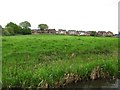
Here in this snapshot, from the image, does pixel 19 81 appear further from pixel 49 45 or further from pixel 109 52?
pixel 109 52

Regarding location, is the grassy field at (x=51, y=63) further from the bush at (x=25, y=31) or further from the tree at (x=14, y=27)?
the bush at (x=25, y=31)

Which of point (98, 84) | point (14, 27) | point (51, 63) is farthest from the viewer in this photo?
point (14, 27)

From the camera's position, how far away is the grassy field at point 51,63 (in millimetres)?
20312

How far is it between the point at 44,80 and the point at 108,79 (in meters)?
6.27

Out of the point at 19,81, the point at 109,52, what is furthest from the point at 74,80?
the point at 109,52

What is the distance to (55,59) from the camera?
2819 cm

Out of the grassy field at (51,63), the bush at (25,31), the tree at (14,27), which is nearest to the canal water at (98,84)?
the grassy field at (51,63)

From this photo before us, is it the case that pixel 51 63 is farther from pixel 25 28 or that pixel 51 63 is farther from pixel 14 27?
pixel 25 28

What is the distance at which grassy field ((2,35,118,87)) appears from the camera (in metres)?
20.3

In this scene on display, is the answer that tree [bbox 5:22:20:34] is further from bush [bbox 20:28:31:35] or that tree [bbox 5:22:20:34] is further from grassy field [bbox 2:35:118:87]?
grassy field [bbox 2:35:118:87]

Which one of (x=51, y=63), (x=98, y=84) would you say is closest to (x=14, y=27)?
(x=51, y=63)

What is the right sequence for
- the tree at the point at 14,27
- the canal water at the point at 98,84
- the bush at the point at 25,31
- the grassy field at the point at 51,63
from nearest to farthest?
the grassy field at the point at 51,63, the canal water at the point at 98,84, the tree at the point at 14,27, the bush at the point at 25,31

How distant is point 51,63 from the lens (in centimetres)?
2564

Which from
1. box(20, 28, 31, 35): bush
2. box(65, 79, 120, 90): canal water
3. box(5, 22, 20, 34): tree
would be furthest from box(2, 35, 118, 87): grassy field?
box(20, 28, 31, 35): bush
